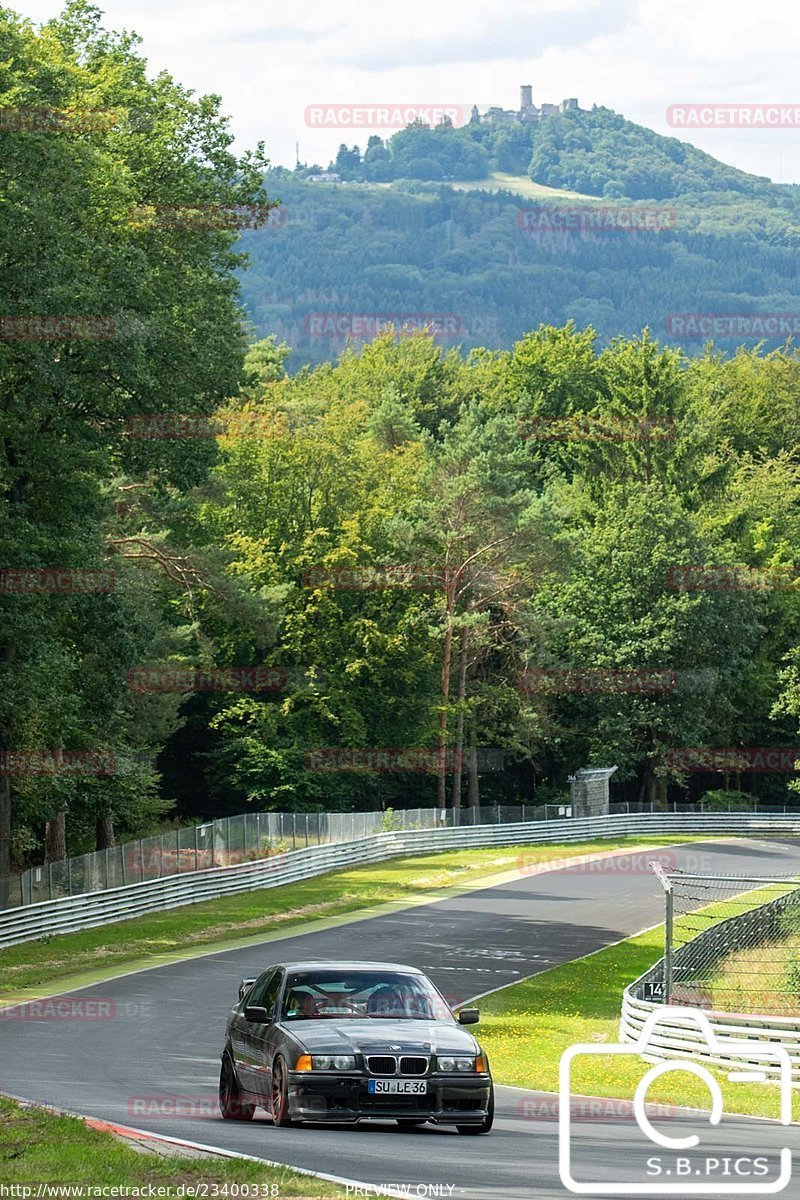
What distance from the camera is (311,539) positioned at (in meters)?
74.8

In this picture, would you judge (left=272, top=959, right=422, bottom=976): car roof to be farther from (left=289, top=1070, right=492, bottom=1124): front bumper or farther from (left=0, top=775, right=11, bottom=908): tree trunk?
(left=0, top=775, right=11, bottom=908): tree trunk

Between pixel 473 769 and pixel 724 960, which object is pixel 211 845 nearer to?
pixel 724 960

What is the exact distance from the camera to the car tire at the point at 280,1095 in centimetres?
1416

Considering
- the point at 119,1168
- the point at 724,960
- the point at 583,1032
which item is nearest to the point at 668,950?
the point at 724,960

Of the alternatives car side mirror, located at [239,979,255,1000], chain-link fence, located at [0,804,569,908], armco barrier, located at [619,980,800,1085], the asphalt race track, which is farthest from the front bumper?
chain-link fence, located at [0,804,569,908]

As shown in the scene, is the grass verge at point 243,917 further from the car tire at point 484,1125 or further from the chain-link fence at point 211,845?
the car tire at point 484,1125

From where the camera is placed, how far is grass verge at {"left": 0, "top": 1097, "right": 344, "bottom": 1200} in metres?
10.8

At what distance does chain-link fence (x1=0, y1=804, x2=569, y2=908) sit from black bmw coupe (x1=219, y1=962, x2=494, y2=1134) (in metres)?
22.7

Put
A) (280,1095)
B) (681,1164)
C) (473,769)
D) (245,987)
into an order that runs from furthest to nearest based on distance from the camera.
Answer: (473,769) < (245,987) < (280,1095) < (681,1164)

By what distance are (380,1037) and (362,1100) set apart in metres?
0.60

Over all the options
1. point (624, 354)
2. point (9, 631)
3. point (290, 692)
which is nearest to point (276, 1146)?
point (9, 631)

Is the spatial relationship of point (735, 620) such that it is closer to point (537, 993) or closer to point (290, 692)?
point (290, 692)

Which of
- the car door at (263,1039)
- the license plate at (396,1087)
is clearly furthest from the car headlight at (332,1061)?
the car door at (263,1039)

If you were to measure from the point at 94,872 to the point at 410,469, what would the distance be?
44092 mm
